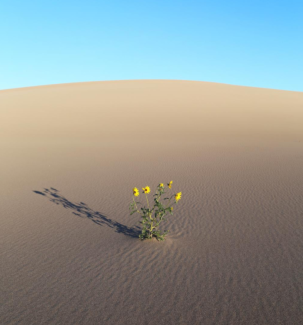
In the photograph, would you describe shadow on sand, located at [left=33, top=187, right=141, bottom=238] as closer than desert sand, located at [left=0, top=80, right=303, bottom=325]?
No

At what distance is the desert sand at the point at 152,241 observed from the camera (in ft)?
10.3

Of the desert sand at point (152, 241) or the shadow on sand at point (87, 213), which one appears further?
the shadow on sand at point (87, 213)

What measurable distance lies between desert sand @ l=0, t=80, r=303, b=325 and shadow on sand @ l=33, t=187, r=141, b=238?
0.04m

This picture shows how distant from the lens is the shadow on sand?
16.9 ft

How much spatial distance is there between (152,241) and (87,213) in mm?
2118

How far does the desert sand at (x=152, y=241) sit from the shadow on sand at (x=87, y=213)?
4 centimetres

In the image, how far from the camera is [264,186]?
7793 mm

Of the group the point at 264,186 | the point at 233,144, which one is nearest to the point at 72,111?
the point at 233,144

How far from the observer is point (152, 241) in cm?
458

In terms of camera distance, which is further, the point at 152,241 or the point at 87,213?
the point at 87,213

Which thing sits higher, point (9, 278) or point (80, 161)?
point (80, 161)

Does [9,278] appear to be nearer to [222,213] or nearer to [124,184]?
[222,213]

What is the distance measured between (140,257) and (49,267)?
4.42 ft

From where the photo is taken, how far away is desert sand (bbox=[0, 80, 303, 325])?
3127mm
